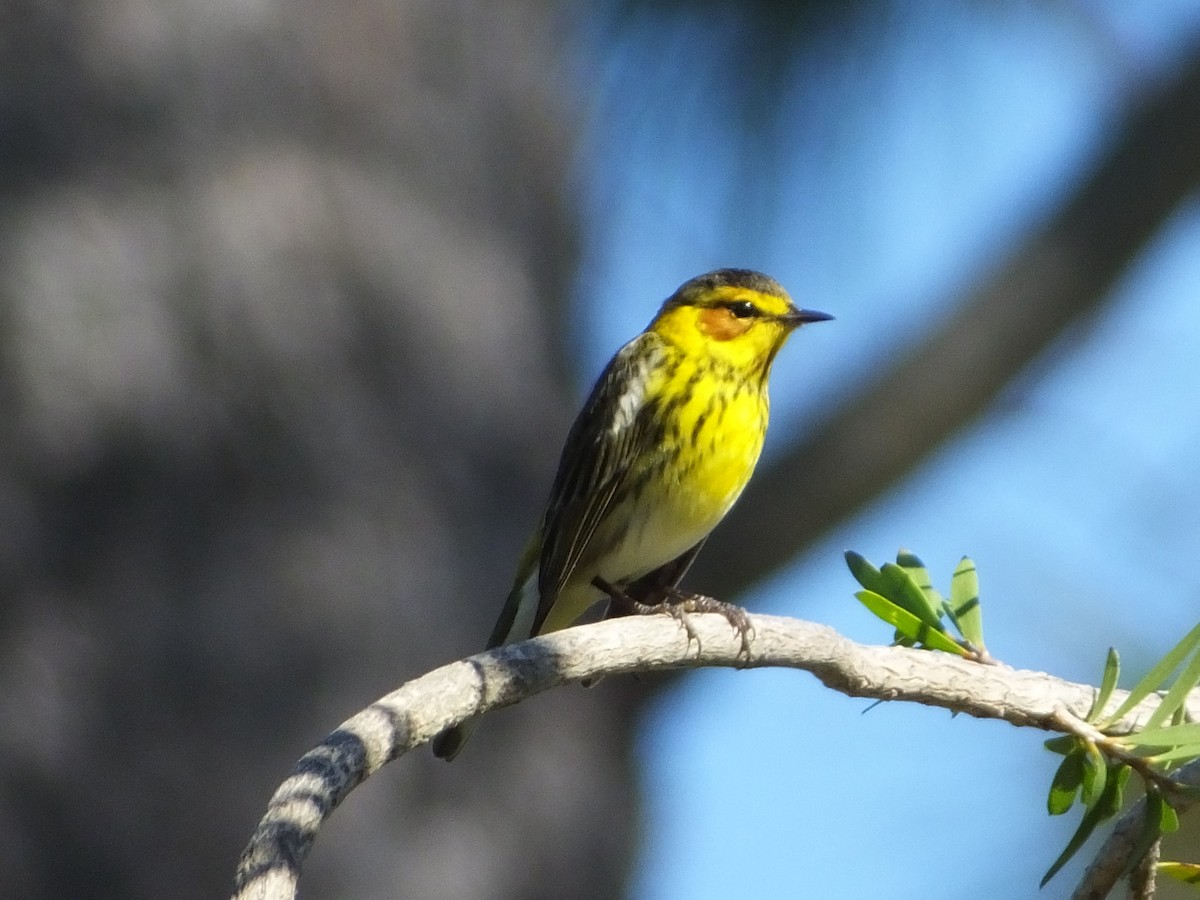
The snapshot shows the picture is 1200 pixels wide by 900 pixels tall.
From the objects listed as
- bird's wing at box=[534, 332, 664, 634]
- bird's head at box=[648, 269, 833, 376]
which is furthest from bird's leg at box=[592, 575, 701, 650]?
bird's head at box=[648, 269, 833, 376]

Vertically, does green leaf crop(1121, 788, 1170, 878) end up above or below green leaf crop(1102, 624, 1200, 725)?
below

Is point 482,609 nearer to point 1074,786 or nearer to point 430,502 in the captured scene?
point 430,502

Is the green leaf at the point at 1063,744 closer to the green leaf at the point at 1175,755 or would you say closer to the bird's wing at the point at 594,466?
the green leaf at the point at 1175,755

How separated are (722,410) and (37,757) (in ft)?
4.87

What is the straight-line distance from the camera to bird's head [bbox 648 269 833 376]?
10.3 feet

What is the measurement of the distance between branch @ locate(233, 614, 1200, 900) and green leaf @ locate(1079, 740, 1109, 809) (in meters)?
0.05

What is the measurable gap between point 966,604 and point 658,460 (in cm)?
158

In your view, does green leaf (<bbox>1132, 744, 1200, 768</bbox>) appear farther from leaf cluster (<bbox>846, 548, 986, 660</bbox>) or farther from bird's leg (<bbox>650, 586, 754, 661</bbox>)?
bird's leg (<bbox>650, 586, 754, 661</bbox>)

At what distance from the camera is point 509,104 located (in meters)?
4.13

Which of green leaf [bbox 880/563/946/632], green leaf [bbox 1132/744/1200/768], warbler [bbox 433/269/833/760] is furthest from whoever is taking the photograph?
warbler [bbox 433/269/833/760]

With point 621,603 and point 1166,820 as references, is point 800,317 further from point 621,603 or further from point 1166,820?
point 1166,820

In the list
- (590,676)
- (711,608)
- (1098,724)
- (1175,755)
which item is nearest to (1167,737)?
(1175,755)

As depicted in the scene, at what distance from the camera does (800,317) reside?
3.12 meters

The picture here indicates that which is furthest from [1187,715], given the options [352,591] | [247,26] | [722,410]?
[247,26]
